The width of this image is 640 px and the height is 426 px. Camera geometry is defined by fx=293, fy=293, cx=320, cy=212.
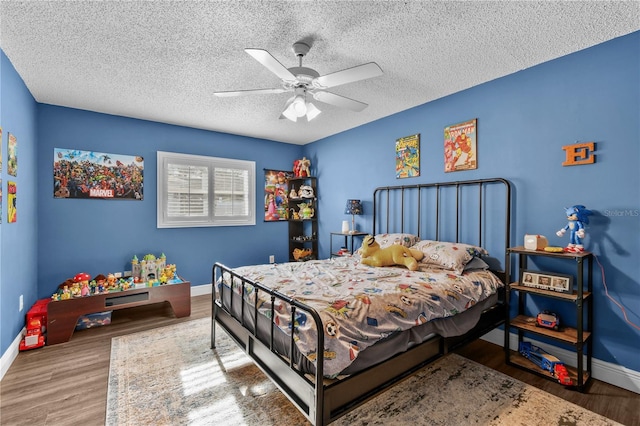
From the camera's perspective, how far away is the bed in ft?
5.21

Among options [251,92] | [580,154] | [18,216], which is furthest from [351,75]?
[18,216]

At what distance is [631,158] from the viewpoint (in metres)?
2.23

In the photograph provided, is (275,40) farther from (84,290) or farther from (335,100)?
(84,290)

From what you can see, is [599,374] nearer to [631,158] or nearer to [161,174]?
[631,158]

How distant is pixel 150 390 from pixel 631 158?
405 centimetres

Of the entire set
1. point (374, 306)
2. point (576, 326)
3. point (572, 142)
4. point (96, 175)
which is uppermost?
point (572, 142)

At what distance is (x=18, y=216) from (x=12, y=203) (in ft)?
0.81

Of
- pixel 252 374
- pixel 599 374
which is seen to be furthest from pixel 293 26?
pixel 599 374

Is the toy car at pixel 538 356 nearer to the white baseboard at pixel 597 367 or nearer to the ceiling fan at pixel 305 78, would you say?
the white baseboard at pixel 597 367

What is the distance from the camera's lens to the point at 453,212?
11.2ft

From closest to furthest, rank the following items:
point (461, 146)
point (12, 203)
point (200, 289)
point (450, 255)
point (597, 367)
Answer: point (597, 367) < point (12, 203) < point (450, 255) < point (461, 146) < point (200, 289)

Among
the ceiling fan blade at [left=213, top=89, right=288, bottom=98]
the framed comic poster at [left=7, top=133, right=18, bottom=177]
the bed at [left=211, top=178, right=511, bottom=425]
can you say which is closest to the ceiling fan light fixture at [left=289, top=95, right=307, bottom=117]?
the ceiling fan blade at [left=213, top=89, right=288, bottom=98]

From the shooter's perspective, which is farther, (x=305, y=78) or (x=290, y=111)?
(x=290, y=111)

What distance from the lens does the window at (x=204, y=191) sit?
4.47 m
